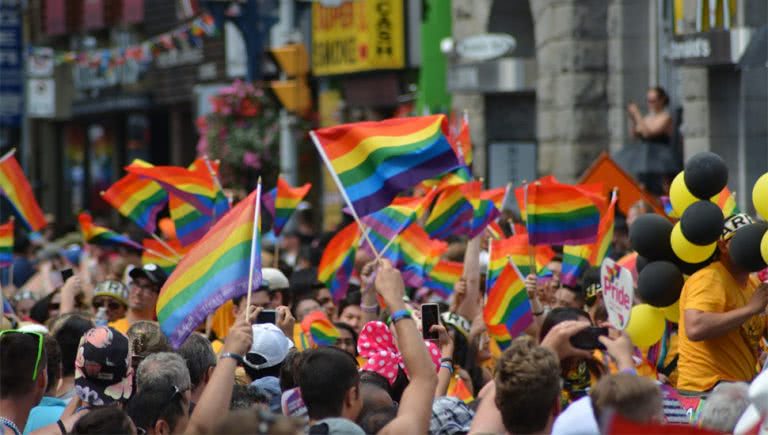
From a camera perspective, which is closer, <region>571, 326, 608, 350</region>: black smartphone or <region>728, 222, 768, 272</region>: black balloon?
<region>571, 326, 608, 350</region>: black smartphone

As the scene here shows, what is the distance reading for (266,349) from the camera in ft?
26.3

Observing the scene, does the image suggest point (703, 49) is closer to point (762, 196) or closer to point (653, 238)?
point (653, 238)

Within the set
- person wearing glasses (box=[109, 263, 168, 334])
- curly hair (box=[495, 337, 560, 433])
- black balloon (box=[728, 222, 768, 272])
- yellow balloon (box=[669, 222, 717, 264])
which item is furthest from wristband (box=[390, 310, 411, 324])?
person wearing glasses (box=[109, 263, 168, 334])

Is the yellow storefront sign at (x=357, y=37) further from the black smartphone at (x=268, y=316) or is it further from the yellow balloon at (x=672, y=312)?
the black smartphone at (x=268, y=316)

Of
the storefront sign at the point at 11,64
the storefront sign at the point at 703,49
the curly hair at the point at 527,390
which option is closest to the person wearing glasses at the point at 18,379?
the curly hair at the point at 527,390

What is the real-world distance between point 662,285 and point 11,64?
22.9m

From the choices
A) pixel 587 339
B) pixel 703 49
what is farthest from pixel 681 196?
pixel 703 49

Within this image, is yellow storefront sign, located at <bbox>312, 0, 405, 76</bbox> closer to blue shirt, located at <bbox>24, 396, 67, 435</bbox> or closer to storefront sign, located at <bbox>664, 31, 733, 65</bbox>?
storefront sign, located at <bbox>664, 31, 733, 65</bbox>

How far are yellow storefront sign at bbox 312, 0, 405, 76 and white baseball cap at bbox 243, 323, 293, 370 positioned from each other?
18878mm

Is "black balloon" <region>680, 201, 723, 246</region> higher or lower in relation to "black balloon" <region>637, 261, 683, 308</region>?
higher

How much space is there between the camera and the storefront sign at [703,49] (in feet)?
52.1

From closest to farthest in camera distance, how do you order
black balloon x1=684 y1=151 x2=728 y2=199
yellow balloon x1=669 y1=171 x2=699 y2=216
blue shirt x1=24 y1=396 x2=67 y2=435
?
blue shirt x1=24 y1=396 x2=67 y2=435 → black balloon x1=684 y1=151 x2=728 y2=199 → yellow balloon x1=669 y1=171 x2=699 y2=216

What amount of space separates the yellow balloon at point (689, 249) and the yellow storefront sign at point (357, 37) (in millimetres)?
18019

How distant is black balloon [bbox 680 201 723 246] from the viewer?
A: 8.62 metres
